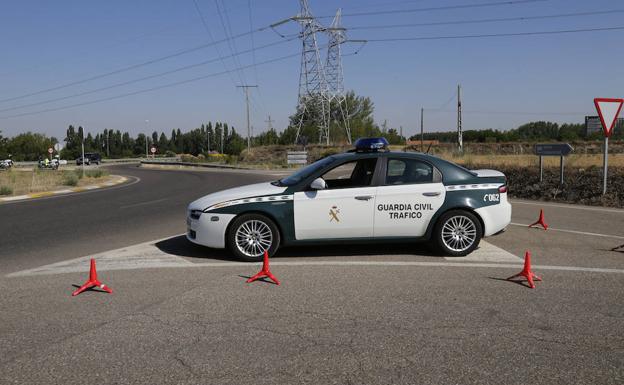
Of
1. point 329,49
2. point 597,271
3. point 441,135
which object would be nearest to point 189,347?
point 597,271

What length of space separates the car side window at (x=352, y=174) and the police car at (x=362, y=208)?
1 centimetres

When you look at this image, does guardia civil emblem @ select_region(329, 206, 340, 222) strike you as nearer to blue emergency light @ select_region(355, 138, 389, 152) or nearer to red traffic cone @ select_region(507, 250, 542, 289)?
blue emergency light @ select_region(355, 138, 389, 152)

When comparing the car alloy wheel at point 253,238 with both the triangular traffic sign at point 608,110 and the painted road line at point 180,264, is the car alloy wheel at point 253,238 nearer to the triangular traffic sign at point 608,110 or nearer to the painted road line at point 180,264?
the painted road line at point 180,264

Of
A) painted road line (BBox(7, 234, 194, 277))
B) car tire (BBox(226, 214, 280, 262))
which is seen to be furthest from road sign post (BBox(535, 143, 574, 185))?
painted road line (BBox(7, 234, 194, 277))

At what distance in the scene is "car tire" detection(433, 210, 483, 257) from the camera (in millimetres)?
7363

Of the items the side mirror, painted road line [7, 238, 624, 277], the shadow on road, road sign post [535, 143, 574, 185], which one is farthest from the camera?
road sign post [535, 143, 574, 185]

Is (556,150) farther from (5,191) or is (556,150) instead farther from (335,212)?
(5,191)

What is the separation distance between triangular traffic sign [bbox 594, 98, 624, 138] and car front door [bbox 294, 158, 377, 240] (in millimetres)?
9495

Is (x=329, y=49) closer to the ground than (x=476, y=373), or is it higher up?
higher up

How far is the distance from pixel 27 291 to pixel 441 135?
140685 millimetres

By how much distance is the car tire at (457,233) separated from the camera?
7363 millimetres

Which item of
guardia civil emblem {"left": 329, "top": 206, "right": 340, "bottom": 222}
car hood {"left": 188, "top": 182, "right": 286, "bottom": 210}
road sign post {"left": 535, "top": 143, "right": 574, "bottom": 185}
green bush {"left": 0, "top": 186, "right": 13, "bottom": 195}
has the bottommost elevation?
green bush {"left": 0, "top": 186, "right": 13, "bottom": 195}

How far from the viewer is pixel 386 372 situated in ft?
12.1

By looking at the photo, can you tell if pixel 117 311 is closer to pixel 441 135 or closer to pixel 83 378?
pixel 83 378
